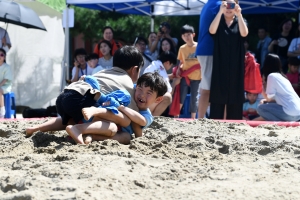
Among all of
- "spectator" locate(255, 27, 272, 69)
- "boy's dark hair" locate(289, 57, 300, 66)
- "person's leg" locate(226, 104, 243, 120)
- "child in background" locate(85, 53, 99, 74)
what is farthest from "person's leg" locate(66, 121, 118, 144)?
"spectator" locate(255, 27, 272, 69)

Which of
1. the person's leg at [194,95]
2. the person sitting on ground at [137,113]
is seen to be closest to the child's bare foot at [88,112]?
the person sitting on ground at [137,113]

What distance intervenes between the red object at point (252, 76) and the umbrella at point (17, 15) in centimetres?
373

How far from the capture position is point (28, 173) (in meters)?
3.29

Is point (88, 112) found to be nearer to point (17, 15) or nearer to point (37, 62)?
point (17, 15)

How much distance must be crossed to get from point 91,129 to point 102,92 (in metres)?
0.35

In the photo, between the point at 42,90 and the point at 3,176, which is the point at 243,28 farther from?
the point at 42,90

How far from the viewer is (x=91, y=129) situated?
166 inches

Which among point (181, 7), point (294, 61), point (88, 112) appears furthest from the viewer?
point (181, 7)

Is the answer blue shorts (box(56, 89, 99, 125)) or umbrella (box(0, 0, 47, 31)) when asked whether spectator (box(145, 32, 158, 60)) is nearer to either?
umbrella (box(0, 0, 47, 31))

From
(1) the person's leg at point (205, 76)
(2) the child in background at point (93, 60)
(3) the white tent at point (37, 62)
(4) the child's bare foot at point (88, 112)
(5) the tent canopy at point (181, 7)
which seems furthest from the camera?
(3) the white tent at point (37, 62)

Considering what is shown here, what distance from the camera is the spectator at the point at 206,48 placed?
668cm

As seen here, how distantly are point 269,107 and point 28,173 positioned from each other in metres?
4.03

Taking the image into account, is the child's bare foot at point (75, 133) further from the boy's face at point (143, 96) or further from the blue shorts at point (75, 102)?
the boy's face at point (143, 96)

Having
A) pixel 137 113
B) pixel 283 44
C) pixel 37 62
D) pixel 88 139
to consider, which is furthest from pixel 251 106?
pixel 37 62
